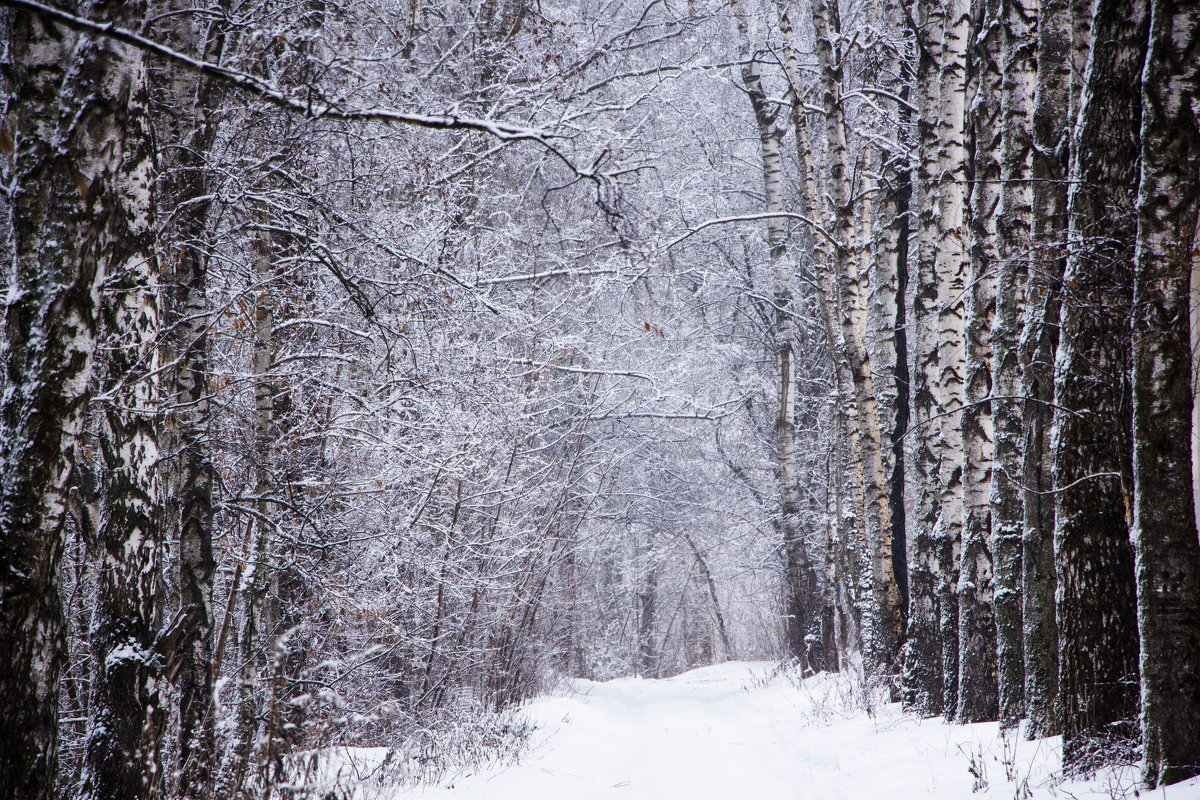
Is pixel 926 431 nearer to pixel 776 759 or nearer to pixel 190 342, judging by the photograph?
pixel 776 759

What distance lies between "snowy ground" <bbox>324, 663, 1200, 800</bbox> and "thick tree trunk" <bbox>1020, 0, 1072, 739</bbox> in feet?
1.76

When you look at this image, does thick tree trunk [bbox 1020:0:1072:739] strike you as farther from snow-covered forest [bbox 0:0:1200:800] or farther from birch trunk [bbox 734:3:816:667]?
birch trunk [bbox 734:3:816:667]

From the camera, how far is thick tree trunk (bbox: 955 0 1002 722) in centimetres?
689

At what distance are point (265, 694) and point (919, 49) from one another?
9.05 metres

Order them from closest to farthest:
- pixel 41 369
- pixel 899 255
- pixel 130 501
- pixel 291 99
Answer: pixel 41 369 → pixel 291 99 → pixel 130 501 → pixel 899 255

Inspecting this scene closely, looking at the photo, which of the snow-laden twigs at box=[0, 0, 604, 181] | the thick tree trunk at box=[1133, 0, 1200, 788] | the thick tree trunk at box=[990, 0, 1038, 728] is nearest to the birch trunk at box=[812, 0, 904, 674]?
the thick tree trunk at box=[990, 0, 1038, 728]

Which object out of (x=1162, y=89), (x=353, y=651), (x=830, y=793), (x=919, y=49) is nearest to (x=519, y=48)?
(x=919, y=49)

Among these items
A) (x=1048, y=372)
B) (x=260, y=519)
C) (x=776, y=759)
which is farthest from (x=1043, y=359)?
(x=260, y=519)

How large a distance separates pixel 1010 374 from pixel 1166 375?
2.35 m

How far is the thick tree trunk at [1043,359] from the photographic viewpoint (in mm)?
5277

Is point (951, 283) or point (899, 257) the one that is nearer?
point (951, 283)

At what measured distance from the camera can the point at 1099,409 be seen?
4527 mm

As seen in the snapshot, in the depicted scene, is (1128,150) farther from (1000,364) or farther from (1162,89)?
(1000,364)

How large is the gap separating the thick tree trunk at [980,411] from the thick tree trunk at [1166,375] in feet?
9.11
